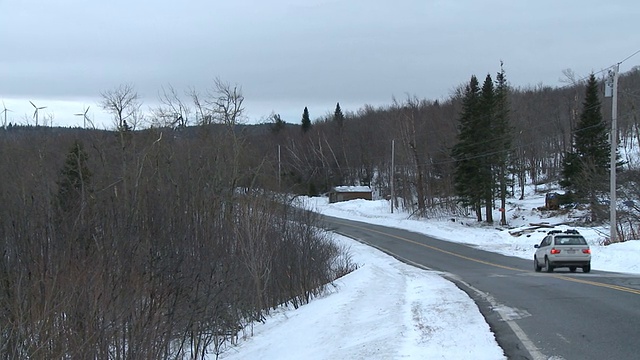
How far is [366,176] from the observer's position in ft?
391

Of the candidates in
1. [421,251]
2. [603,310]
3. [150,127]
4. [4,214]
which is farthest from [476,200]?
[4,214]

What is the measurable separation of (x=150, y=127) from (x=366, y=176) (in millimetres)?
72061

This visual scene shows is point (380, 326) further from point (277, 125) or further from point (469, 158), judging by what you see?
point (277, 125)

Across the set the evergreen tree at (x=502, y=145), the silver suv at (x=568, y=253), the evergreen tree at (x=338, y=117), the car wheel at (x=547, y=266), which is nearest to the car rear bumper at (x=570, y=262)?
the silver suv at (x=568, y=253)

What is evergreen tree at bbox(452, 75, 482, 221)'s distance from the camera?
217ft

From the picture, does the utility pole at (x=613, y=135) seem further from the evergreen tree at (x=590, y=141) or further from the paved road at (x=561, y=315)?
the evergreen tree at (x=590, y=141)

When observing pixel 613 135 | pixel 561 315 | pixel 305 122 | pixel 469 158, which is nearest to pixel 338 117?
pixel 305 122

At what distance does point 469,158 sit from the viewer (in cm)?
6656

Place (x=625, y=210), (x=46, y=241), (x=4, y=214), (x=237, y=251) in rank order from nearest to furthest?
(x=46, y=241), (x=4, y=214), (x=237, y=251), (x=625, y=210)

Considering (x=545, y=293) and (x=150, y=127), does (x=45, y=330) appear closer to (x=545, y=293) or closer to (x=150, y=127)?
(x=545, y=293)

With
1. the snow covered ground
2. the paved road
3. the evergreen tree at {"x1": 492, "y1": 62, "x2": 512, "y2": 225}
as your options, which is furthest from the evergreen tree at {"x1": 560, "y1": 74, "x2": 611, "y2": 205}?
the paved road

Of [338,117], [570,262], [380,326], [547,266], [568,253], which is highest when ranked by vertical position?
[338,117]

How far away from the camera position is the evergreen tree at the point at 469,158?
66.1 metres

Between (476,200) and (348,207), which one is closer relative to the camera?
(476,200)
